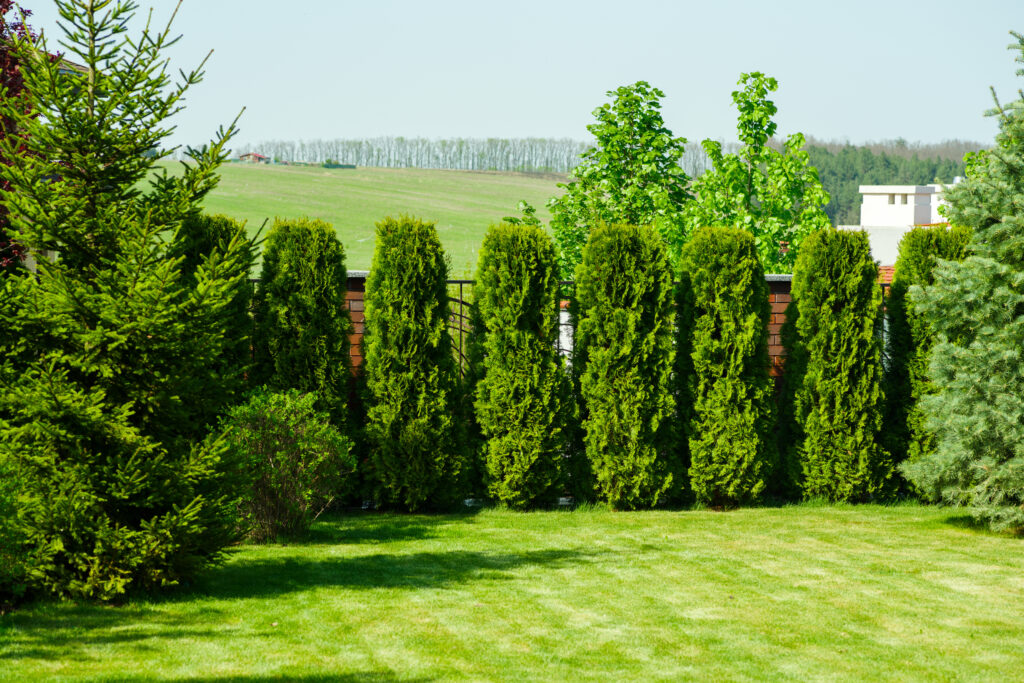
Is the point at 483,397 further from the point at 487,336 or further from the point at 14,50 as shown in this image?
the point at 14,50

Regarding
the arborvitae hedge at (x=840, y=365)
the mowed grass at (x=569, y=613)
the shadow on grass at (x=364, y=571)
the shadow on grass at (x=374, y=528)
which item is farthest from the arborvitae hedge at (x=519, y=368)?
the arborvitae hedge at (x=840, y=365)

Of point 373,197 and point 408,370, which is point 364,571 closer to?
point 408,370

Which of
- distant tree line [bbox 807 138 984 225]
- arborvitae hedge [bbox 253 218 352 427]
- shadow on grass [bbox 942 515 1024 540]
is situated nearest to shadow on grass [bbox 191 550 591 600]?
arborvitae hedge [bbox 253 218 352 427]

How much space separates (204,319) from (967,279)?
7.00m

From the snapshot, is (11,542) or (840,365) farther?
(840,365)

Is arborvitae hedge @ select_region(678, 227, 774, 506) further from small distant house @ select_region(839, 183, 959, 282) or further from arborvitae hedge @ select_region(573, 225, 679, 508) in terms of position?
small distant house @ select_region(839, 183, 959, 282)

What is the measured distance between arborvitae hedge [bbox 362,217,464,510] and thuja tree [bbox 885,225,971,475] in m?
5.21

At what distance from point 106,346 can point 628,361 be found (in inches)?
230

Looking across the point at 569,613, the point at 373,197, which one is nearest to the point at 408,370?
the point at 569,613

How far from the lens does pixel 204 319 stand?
6.62 m

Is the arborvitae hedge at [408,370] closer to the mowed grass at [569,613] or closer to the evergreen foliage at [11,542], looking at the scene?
the mowed grass at [569,613]

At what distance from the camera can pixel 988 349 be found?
893 cm

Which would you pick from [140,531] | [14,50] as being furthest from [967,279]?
[14,50]

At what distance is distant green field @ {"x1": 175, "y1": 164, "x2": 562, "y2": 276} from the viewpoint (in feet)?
189
